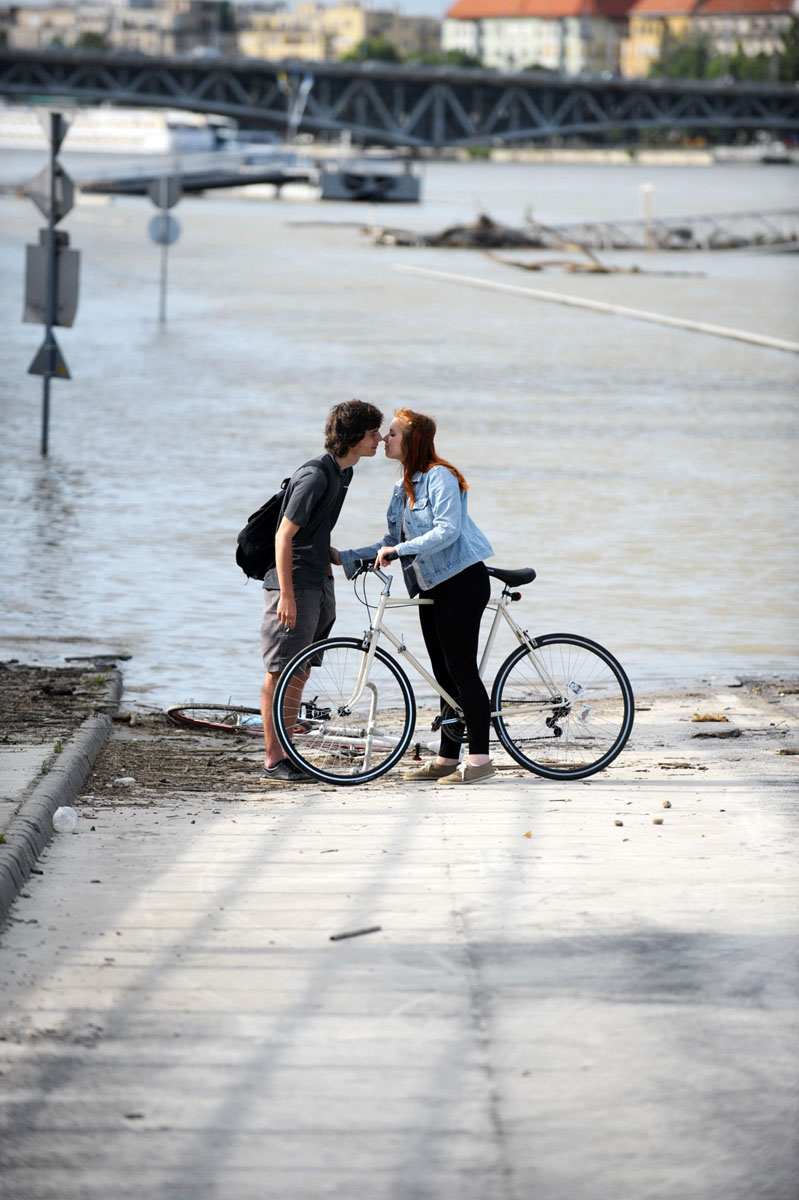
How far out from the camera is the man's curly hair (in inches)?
251

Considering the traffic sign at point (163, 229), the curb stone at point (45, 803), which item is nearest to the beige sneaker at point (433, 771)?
the curb stone at point (45, 803)

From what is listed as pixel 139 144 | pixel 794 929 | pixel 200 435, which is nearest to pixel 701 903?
pixel 794 929

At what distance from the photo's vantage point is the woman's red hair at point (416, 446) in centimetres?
626

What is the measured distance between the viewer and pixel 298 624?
263 inches

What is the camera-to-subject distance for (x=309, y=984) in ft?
13.7

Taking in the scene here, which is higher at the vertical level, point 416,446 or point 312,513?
point 416,446

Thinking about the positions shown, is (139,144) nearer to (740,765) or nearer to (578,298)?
(578,298)

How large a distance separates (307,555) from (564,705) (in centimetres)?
110

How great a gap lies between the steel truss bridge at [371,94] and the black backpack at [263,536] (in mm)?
127645

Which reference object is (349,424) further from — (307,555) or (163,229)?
(163,229)

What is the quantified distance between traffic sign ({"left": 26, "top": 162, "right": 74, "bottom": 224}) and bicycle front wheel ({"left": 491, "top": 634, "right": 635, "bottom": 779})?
9779 mm

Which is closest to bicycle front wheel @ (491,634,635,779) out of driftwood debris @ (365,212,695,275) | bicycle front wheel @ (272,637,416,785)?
bicycle front wheel @ (272,637,416,785)

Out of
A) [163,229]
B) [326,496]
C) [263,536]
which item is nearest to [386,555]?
[326,496]

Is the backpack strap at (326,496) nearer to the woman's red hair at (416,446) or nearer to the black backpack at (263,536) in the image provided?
the black backpack at (263,536)
